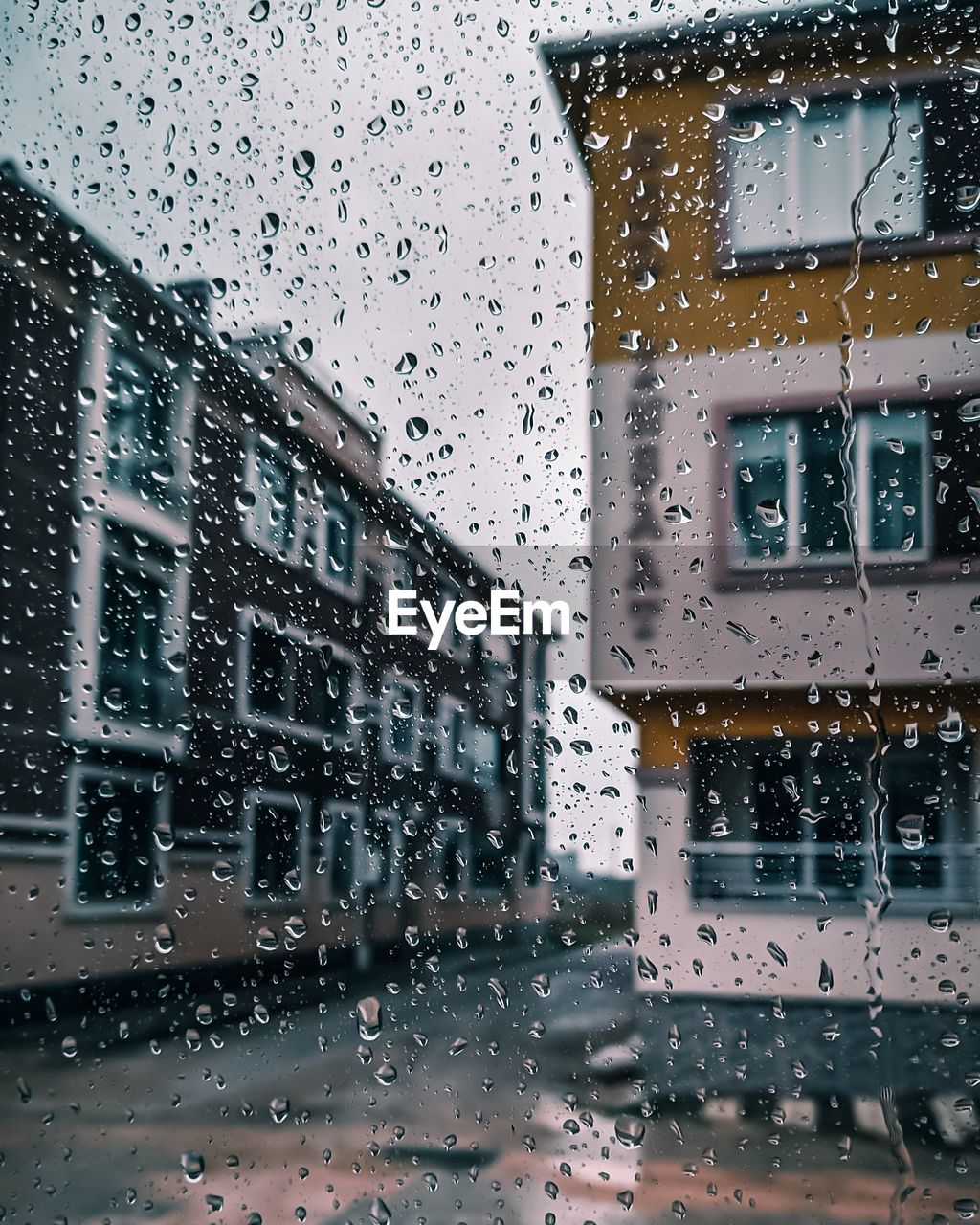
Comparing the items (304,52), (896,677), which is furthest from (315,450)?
(896,677)

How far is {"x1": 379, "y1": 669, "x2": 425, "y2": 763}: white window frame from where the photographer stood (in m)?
1.02

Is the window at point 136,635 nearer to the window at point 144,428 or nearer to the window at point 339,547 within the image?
the window at point 144,428

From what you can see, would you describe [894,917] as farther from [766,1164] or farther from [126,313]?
[126,313]

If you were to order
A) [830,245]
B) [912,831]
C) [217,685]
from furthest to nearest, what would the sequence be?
[217,685] → [830,245] → [912,831]

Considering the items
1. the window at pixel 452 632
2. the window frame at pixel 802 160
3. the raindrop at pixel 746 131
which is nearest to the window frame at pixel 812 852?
the window at pixel 452 632

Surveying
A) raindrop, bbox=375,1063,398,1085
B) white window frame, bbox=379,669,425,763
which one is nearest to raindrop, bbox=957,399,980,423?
white window frame, bbox=379,669,425,763

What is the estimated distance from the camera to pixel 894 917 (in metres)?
0.87

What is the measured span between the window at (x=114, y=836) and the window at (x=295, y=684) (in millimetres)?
147

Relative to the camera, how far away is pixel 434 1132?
3.11ft

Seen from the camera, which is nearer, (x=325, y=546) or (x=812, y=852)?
(x=812, y=852)

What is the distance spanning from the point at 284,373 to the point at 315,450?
3.5 inches

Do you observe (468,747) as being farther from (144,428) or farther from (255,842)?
(144,428)

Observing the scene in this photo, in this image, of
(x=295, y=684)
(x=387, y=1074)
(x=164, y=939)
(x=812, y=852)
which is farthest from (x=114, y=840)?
(x=812, y=852)

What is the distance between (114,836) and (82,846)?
0.10 feet
